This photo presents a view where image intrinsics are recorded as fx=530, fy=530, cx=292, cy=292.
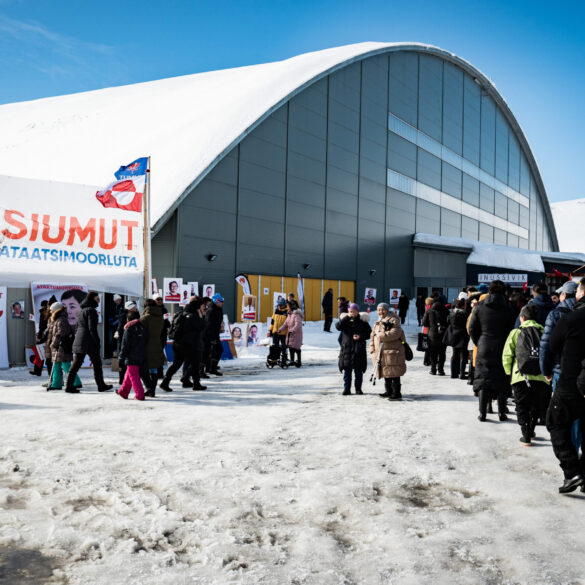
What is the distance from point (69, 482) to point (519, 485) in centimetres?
399

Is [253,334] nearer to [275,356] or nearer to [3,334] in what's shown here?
[275,356]

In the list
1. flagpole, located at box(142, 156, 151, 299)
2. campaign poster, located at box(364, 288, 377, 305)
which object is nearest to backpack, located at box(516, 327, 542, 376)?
flagpole, located at box(142, 156, 151, 299)

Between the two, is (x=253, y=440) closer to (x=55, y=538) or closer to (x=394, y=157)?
(x=55, y=538)

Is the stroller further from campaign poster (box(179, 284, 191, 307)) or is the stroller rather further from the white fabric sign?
the white fabric sign

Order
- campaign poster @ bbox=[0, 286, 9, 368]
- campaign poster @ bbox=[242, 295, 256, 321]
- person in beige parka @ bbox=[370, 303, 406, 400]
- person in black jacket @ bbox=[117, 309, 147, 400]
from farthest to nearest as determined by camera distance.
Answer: campaign poster @ bbox=[242, 295, 256, 321], campaign poster @ bbox=[0, 286, 9, 368], person in beige parka @ bbox=[370, 303, 406, 400], person in black jacket @ bbox=[117, 309, 147, 400]

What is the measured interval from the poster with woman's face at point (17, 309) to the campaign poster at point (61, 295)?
37 cm

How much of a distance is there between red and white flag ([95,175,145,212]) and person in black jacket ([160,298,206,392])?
4.35 meters

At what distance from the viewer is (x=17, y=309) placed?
1188 centimetres

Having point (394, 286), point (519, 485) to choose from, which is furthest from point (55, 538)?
point (394, 286)

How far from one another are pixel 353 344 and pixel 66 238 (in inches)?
288

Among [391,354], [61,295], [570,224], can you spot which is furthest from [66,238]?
[570,224]

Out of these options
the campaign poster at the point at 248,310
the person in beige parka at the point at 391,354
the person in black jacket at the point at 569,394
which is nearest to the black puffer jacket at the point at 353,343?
the person in beige parka at the point at 391,354

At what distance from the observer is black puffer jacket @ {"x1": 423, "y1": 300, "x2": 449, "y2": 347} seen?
11.0 m

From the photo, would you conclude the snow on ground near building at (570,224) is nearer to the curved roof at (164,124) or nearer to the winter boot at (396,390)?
the curved roof at (164,124)
